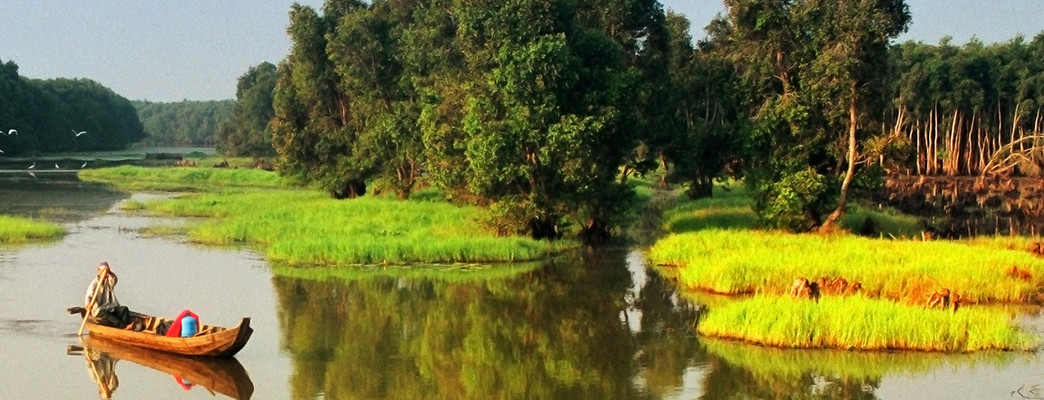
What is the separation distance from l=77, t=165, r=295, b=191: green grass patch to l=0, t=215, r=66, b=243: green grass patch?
31562 millimetres

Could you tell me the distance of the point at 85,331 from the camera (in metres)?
20.6

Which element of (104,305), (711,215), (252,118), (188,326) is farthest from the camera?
(252,118)

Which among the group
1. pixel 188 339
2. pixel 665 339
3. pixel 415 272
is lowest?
pixel 665 339

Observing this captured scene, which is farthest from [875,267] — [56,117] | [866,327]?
[56,117]

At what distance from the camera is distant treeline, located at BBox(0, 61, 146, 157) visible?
103312mm

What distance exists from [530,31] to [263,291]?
12548 millimetres

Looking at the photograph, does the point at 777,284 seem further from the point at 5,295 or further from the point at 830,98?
the point at 5,295

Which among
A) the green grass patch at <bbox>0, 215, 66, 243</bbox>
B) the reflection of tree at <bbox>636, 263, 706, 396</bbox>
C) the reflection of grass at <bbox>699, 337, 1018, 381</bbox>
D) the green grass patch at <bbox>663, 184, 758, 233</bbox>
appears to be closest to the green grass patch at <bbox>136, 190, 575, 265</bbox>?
the green grass patch at <bbox>0, 215, 66, 243</bbox>

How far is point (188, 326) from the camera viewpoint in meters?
18.2

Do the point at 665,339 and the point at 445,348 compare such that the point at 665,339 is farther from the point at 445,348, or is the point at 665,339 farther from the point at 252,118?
the point at 252,118

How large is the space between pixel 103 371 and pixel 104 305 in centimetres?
193

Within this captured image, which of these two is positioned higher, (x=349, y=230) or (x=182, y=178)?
(x=182, y=178)

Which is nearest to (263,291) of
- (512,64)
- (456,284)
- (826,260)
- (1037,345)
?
(456,284)

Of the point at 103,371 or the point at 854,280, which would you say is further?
the point at 854,280
